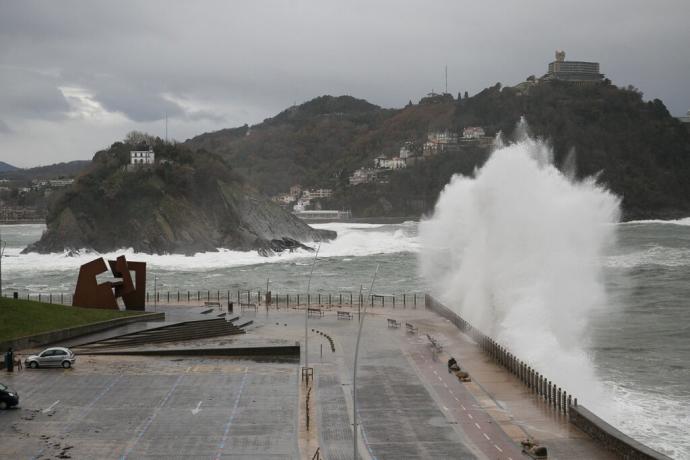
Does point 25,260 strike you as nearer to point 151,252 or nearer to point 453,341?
point 151,252

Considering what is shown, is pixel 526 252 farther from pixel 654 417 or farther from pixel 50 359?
pixel 50 359

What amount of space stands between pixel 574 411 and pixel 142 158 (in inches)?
4878

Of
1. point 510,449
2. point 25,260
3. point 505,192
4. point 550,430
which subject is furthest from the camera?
point 25,260

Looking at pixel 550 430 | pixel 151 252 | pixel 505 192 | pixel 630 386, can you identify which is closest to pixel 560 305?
pixel 505 192

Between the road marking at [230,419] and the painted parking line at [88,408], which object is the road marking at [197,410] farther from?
the painted parking line at [88,408]

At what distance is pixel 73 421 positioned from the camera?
25062mm

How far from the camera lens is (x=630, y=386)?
33.7m

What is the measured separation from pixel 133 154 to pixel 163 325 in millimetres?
108304

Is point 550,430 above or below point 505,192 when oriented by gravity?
below

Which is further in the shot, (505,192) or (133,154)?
(133,154)

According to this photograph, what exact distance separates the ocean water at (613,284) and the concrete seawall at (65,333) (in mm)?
21951

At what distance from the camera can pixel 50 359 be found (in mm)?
32156

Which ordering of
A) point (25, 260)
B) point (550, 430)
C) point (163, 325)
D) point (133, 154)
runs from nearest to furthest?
1. point (550, 430)
2. point (163, 325)
3. point (25, 260)
4. point (133, 154)

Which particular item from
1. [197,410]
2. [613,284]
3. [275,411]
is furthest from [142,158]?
[275,411]
